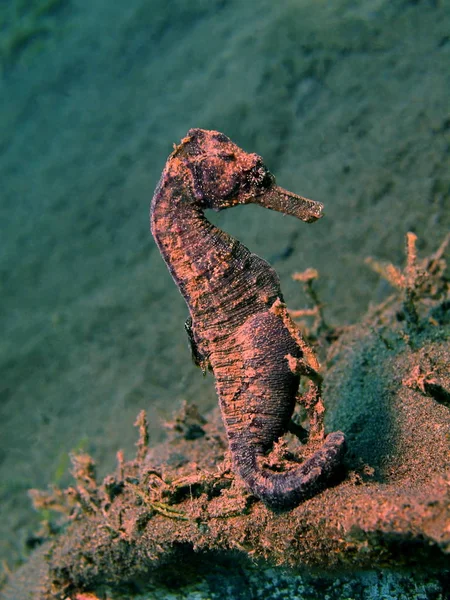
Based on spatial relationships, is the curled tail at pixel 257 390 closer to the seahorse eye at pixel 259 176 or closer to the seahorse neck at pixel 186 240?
the seahorse neck at pixel 186 240

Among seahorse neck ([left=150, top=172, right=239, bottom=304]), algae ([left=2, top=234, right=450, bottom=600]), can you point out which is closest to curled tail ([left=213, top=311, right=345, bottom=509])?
algae ([left=2, top=234, right=450, bottom=600])

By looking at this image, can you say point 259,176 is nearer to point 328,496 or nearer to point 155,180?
point 328,496

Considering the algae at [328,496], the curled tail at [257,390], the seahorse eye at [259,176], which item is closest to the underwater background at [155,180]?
the algae at [328,496]

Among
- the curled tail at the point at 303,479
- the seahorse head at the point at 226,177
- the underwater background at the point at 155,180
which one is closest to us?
the curled tail at the point at 303,479

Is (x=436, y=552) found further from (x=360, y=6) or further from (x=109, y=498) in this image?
(x=360, y=6)

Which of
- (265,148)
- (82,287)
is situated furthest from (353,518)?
(82,287)

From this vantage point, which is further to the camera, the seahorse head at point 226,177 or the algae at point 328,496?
the seahorse head at point 226,177

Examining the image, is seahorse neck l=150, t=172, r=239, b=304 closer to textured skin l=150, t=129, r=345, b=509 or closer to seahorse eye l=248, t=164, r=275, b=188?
textured skin l=150, t=129, r=345, b=509

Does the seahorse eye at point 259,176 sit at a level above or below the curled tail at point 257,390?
above

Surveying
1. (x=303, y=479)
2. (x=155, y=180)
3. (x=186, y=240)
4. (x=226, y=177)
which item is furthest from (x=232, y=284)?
(x=155, y=180)
